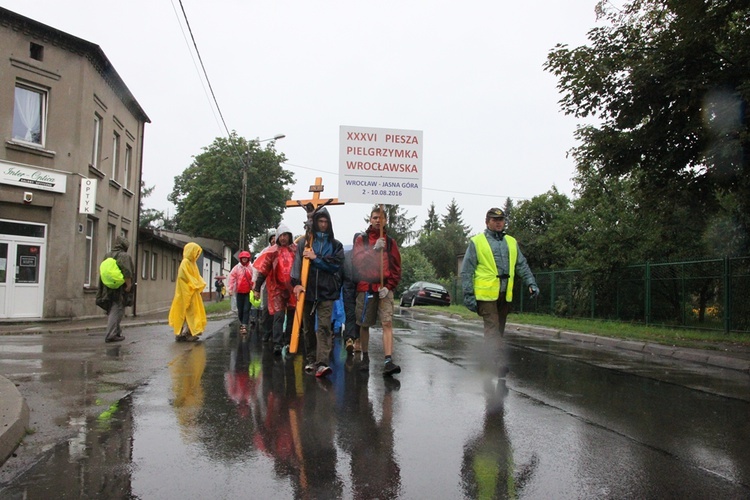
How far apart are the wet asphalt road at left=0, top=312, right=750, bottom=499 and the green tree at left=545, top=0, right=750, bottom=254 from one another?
466cm

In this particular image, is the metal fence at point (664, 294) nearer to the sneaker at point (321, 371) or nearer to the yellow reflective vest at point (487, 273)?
the yellow reflective vest at point (487, 273)

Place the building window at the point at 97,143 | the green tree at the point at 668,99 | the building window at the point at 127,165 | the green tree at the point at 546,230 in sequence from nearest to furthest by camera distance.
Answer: the green tree at the point at 668,99, the building window at the point at 97,143, the building window at the point at 127,165, the green tree at the point at 546,230

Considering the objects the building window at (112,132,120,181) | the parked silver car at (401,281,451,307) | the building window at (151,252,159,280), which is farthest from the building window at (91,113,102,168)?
the parked silver car at (401,281,451,307)

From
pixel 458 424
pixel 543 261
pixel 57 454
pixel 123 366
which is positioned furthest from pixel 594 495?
pixel 543 261

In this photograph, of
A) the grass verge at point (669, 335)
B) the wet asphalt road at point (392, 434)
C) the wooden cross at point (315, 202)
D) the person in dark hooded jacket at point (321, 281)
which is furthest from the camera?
the grass verge at point (669, 335)

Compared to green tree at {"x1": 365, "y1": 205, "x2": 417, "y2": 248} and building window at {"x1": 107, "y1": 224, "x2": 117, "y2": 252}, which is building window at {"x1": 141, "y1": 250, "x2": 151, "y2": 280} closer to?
building window at {"x1": 107, "y1": 224, "x2": 117, "y2": 252}

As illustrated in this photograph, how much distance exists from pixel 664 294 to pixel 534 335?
12.6 ft

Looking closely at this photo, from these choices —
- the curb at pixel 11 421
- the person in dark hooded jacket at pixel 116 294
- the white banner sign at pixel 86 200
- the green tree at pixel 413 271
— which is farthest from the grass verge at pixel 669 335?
the green tree at pixel 413 271

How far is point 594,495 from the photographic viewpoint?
337 cm

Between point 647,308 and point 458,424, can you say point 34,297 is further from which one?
point 647,308

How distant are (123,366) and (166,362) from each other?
58 cm

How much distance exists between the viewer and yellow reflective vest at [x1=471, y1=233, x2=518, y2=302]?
682cm

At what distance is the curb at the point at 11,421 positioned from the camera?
393cm

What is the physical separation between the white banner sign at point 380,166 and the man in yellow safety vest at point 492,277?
1.55 m
